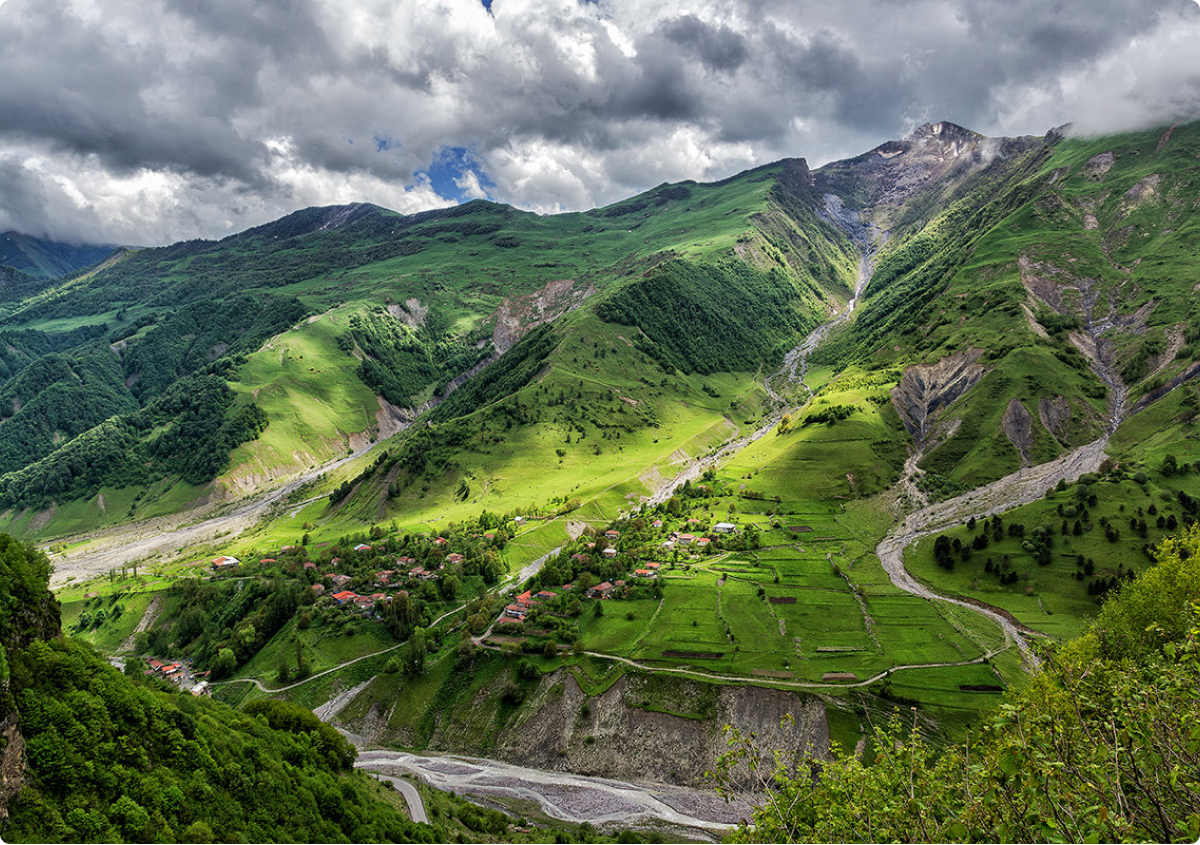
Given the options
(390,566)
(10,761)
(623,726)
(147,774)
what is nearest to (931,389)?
(623,726)

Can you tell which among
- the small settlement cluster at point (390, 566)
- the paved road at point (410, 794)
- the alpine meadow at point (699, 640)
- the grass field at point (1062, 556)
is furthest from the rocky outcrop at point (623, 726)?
the grass field at point (1062, 556)

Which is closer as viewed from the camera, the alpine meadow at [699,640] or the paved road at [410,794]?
the alpine meadow at [699,640]

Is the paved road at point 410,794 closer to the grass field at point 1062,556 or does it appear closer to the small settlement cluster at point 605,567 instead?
the small settlement cluster at point 605,567

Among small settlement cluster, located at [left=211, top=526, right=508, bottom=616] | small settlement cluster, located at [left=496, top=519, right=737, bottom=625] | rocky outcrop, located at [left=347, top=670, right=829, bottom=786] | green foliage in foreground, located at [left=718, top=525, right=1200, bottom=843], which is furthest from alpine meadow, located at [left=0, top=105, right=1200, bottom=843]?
small settlement cluster, located at [left=211, top=526, right=508, bottom=616]

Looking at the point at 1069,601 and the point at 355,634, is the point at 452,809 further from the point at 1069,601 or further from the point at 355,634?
the point at 1069,601

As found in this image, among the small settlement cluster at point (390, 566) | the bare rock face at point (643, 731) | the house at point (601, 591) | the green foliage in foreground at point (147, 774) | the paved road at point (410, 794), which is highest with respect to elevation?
A: the green foliage in foreground at point (147, 774)

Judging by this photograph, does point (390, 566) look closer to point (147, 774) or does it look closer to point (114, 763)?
point (147, 774)

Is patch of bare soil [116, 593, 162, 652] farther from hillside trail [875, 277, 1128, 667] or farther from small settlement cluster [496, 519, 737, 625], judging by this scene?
hillside trail [875, 277, 1128, 667]
